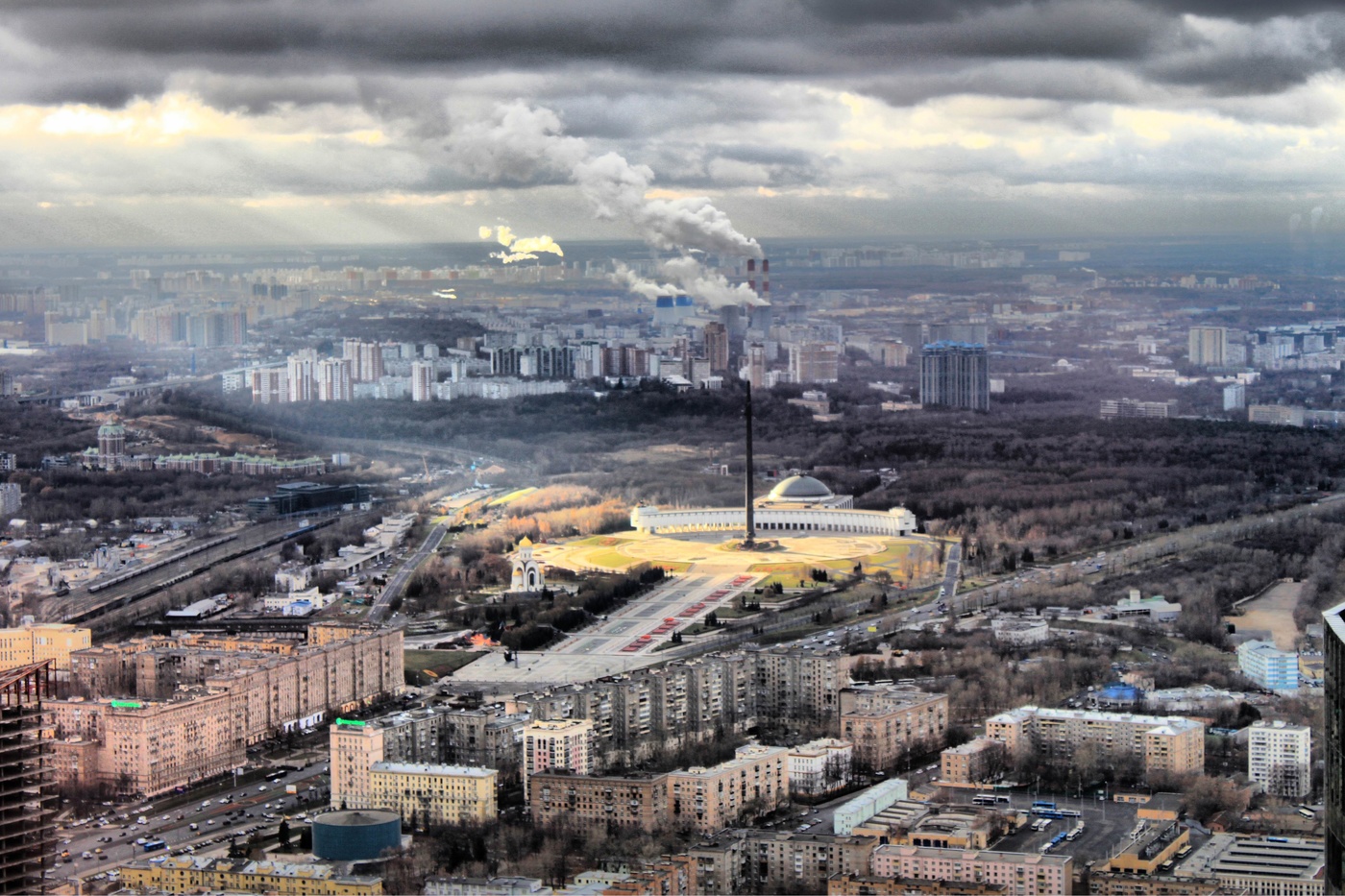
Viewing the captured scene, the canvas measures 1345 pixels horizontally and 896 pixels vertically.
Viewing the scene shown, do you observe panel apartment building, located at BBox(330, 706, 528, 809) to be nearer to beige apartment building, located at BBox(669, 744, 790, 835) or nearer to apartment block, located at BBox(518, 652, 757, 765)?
apartment block, located at BBox(518, 652, 757, 765)

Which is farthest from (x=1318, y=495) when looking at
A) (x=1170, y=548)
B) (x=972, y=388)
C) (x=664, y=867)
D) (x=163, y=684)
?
(x=664, y=867)

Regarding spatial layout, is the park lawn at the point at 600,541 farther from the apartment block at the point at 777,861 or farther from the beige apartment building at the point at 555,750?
the apartment block at the point at 777,861

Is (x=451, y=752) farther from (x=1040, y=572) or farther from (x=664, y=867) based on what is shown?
(x=1040, y=572)

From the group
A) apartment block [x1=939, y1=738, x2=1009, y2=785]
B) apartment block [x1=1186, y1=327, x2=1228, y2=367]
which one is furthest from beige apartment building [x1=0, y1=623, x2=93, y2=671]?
apartment block [x1=1186, y1=327, x2=1228, y2=367]

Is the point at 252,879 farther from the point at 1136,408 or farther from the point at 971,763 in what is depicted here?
the point at 1136,408

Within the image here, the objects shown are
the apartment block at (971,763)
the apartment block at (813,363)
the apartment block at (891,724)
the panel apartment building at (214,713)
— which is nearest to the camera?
the apartment block at (971,763)

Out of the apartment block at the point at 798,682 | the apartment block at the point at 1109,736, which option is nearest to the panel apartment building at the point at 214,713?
the apartment block at the point at 798,682

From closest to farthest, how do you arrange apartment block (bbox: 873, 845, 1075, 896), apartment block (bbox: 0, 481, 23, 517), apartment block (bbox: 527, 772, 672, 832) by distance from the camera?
apartment block (bbox: 873, 845, 1075, 896) → apartment block (bbox: 527, 772, 672, 832) → apartment block (bbox: 0, 481, 23, 517)
